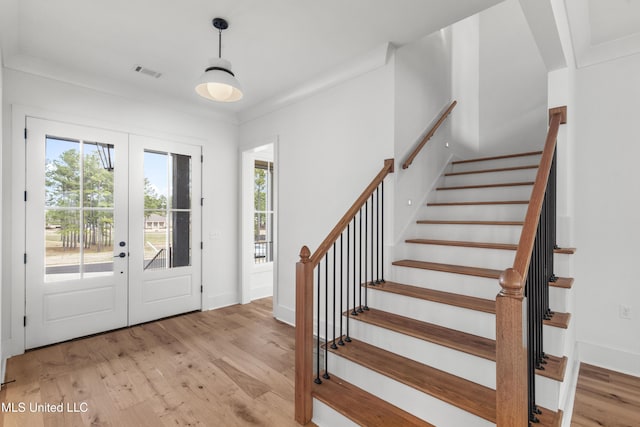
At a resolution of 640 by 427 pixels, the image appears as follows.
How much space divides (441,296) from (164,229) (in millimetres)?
3314

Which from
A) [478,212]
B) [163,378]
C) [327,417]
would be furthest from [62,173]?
[478,212]

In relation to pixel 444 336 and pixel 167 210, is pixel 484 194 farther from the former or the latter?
pixel 167 210

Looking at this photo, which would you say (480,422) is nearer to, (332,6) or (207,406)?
(207,406)

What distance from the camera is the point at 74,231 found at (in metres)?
3.23

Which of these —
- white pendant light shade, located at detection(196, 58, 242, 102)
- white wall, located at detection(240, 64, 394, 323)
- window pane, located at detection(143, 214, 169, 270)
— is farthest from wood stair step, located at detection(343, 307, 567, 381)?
window pane, located at detection(143, 214, 169, 270)

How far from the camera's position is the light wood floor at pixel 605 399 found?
199 centimetres

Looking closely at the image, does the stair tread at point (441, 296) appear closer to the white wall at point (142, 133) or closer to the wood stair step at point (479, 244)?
the wood stair step at point (479, 244)

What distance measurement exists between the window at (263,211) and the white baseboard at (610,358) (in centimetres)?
394

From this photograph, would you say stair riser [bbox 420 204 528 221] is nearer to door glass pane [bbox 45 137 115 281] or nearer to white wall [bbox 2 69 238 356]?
white wall [bbox 2 69 238 356]

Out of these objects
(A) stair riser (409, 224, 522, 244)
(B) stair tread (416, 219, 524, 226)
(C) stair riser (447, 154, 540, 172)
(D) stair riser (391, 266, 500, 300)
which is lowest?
(D) stair riser (391, 266, 500, 300)

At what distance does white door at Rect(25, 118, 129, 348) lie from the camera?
9.91 feet

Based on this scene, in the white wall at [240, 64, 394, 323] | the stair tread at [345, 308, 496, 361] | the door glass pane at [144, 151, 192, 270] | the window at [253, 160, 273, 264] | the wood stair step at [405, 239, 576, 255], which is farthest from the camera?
the window at [253, 160, 273, 264]

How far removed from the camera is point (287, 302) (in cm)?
377

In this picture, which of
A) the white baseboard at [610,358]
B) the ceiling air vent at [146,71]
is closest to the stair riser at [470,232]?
the white baseboard at [610,358]
